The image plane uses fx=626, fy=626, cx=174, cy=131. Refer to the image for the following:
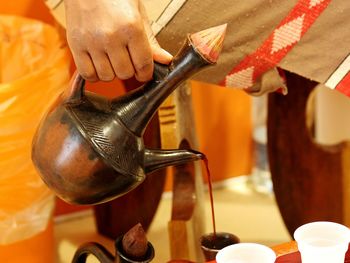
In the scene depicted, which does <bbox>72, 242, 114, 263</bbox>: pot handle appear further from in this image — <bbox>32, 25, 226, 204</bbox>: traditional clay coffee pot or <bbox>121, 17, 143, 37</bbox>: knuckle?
<bbox>121, 17, 143, 37</bbox>: knuckle

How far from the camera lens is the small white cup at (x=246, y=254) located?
824 millimetres

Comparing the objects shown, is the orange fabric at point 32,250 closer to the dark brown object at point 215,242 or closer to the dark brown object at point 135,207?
the dark brown object at point 135,207

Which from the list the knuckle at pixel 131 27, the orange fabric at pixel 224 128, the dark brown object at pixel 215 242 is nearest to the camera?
the knuckle at pixel 131 27

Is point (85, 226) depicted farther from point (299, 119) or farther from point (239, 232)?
point (299, 119)

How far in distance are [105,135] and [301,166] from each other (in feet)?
2.58

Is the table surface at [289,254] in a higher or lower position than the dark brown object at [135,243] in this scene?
lower

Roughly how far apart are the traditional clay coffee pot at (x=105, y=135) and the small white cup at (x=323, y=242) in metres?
0.22

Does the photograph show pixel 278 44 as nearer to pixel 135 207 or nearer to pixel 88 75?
pixel 88 75

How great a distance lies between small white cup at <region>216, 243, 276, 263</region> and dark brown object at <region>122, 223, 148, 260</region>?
0.35 feet

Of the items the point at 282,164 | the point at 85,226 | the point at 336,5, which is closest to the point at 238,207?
the point at 282,164

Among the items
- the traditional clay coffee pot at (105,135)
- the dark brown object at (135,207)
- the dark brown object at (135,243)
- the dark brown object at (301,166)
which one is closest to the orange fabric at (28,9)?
the dark brown object at (135,207)

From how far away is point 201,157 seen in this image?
0.93 metres

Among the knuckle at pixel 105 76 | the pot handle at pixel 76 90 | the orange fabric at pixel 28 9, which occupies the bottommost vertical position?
the orange fabric at pixel 28 9

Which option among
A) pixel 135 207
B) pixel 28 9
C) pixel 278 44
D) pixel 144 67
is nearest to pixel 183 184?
pixel 135 207
